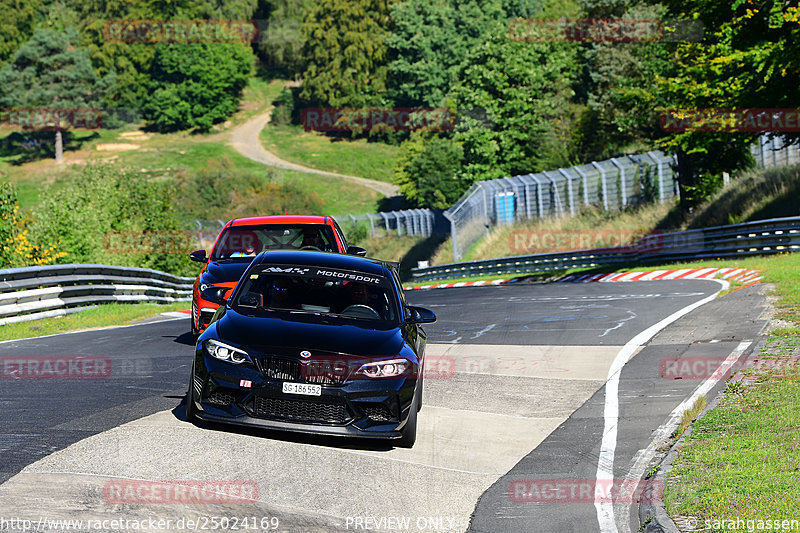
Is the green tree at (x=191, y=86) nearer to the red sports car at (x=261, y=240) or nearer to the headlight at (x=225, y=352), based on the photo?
the red sports car at (x=261, y=240)

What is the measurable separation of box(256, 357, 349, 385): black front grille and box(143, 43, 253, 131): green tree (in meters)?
114

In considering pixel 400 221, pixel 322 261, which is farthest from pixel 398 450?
pixel 400 221

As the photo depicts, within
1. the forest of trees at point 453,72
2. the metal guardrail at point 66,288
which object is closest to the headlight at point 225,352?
the metal guardrail at point 66,288

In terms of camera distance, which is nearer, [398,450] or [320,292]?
[398,450]

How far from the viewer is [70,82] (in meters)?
108

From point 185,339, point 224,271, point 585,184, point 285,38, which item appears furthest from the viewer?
point 285,38

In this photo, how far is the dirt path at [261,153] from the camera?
102 metres

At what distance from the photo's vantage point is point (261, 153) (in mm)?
110500

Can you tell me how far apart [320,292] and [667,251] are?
2746cm

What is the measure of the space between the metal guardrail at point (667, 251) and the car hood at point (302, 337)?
22.6 meters

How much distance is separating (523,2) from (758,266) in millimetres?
93764

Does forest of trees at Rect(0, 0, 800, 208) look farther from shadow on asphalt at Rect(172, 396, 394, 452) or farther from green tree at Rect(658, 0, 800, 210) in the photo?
shadow on asphalt at Rect(172, 396, 394, 452)

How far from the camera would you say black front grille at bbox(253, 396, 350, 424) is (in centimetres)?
793

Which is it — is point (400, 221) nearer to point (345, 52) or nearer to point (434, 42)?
point (434, 42)
